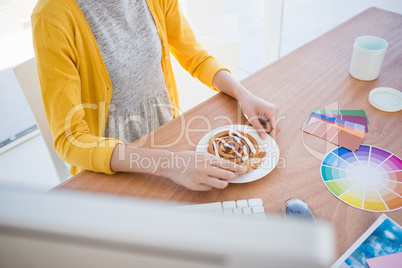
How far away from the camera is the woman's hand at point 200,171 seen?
71 centimetres

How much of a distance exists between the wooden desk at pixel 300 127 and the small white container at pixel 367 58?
0.03m

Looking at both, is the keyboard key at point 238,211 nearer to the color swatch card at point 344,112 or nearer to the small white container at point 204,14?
the color swatch card at point 344,112

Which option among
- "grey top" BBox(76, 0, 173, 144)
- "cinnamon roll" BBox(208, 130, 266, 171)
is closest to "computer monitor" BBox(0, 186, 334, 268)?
"cinnamon roll" BBox(208, 130, 266, 171)

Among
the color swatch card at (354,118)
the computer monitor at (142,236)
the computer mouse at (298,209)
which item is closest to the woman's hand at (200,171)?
the computer mouse at (298,209)

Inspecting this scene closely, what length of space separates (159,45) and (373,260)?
845 millimetres

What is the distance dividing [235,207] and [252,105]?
35 cm

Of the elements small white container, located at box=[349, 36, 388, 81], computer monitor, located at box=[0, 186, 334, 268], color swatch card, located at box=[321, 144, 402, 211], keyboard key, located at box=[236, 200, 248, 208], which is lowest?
color swatch card, located at box=[321, 144, 402, 211]

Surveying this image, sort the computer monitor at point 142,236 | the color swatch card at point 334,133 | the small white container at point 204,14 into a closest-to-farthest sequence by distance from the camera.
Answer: the computer monitor at point 142,236 → the color swatch card at point 334,133 → the small white container at point 204,14

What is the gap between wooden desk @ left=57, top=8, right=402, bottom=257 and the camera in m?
0.71

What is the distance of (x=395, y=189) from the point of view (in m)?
0.71

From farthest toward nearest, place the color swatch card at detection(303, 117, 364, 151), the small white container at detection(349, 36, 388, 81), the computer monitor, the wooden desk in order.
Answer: the small white container at detection(349, 36, 388, 81) → the color swatch card at detection(303, 117, 364, 151) → the wooden desk → the computer monitor

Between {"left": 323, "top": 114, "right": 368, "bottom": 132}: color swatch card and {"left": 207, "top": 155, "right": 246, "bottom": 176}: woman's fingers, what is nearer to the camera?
{"left": 207, "top": 155, "right": 246, "bottom": 176}: woman's fingers

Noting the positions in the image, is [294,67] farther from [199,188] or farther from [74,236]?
[74,236]

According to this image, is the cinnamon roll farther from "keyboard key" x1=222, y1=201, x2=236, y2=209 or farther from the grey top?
the grey top
